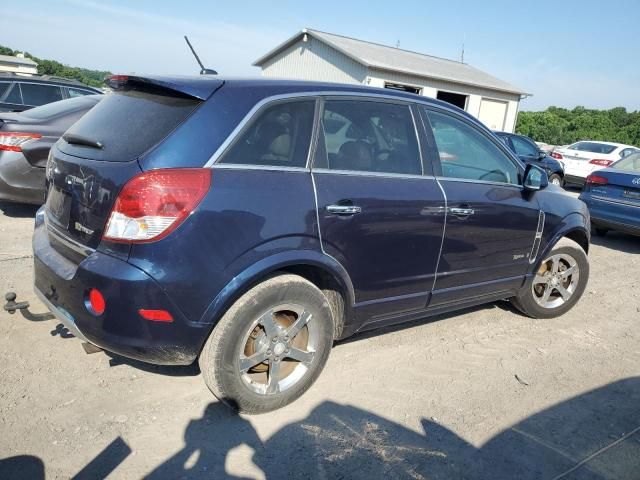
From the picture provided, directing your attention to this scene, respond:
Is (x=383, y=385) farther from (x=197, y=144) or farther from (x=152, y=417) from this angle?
(x=197, y=144)

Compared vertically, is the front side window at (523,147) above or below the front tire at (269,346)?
above

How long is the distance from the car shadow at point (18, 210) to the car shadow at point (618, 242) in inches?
322

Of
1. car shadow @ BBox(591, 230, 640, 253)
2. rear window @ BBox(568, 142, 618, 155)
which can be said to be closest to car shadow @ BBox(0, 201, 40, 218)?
car shadow @ BBox(591, 230, 640, 253)

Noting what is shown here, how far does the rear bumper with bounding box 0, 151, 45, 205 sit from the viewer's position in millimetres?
5887

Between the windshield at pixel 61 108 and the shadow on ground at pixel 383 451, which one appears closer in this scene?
the shadow on ground at pixel 383 451

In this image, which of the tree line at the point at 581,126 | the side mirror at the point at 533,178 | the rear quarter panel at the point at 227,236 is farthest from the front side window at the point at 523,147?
the tree line at the point at 581,126

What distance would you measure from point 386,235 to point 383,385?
98cm

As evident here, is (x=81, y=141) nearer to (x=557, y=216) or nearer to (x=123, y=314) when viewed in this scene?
(x=123, y=314)

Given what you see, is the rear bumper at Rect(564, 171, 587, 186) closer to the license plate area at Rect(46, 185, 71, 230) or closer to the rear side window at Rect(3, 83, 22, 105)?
the rear side window at Rect(3, 83, 22, 105)

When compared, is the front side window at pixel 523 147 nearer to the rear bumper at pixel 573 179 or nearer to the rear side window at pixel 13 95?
the rear bumper at pixel 573 179

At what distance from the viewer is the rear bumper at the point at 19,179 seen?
5.89 meters

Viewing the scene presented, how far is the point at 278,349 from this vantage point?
292cm

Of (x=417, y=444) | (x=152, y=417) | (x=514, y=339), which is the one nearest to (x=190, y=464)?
(x=152, y=417)

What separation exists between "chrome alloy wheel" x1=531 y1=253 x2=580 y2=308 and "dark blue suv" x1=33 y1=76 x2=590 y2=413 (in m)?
1.17
